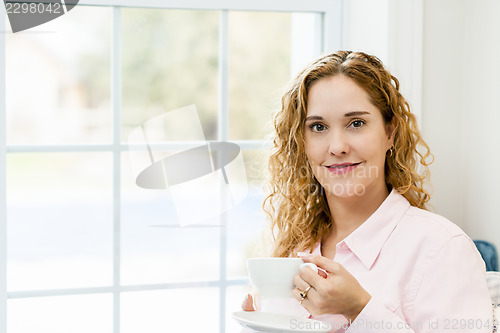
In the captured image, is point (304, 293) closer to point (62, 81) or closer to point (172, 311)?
point (172, 311)

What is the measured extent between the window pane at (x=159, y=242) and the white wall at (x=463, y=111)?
76 centimetres

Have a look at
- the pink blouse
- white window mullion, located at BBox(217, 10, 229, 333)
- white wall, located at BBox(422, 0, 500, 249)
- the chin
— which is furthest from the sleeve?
white window mullion, located at BBox(217, 10, 229, 333)

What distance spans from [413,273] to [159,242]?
89cm

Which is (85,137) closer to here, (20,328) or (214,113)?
(214,113)

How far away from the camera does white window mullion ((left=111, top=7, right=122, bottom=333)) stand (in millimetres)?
1820

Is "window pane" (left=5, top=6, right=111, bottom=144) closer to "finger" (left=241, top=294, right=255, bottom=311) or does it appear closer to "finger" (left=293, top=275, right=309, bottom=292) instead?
"finger" (left=241, top=294, right=255, bottom=311)

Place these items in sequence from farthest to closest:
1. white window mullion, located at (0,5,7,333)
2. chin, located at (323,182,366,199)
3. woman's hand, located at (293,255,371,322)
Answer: white window mullion, located at (0,5,7,333), chin, located at (323,182,366,199), woman's hand, located at (293,255,371,322)

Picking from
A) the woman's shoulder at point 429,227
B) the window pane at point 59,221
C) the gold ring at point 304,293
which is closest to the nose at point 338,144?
the woman's shoulder at point 429,227

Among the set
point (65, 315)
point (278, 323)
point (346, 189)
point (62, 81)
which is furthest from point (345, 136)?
point (65, 315)

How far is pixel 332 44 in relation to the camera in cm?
198

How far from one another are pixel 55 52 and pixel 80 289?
2.37 feet

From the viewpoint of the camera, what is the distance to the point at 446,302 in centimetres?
125

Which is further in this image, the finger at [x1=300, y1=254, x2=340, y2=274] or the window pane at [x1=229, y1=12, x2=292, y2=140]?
the window pane at [x1=229, y1=12, x2=292, y2=140]

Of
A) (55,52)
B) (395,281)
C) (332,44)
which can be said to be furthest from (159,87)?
(395,281)
